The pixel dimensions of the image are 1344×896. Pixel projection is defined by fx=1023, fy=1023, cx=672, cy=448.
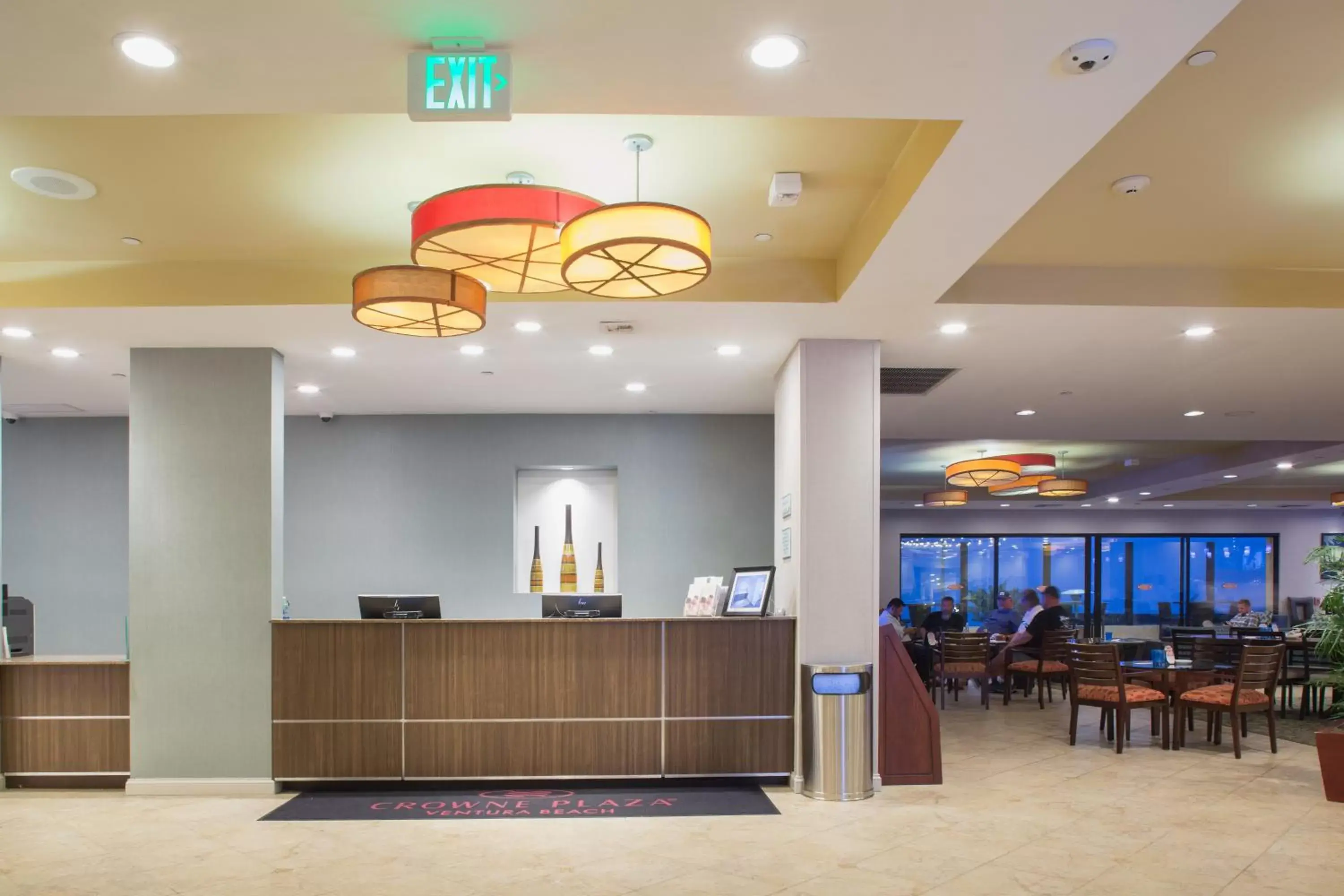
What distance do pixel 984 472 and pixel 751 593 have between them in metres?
5.69

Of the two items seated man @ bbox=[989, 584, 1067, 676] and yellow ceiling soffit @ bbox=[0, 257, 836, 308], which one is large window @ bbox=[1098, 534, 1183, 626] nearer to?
seated man @ bbox=[989, 584, 1067, 676]

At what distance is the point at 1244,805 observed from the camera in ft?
21.2

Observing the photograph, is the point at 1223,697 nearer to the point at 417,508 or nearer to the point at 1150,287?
the point at 1150,287

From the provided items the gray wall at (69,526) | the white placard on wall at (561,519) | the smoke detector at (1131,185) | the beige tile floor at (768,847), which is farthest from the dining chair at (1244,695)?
the gray wall at (69,526)

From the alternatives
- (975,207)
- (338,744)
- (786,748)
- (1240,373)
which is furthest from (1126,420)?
(338,744)

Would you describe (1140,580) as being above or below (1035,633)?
below

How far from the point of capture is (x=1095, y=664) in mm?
8625

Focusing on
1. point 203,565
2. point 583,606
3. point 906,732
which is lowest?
point 906,732

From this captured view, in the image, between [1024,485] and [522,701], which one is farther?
[1024,485]

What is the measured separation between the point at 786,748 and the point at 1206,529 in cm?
1866

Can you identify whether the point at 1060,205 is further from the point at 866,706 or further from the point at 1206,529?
the point at 1206,529

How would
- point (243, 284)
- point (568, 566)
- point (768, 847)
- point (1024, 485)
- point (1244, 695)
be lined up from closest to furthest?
point (768, 847) < point (243, 284) < point (1244, 695) < point (568, 566) < point (1024, 485)

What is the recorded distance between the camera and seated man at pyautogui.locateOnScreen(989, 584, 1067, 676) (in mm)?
12141

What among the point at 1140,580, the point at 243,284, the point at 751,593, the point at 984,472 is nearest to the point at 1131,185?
the point at 751,593
